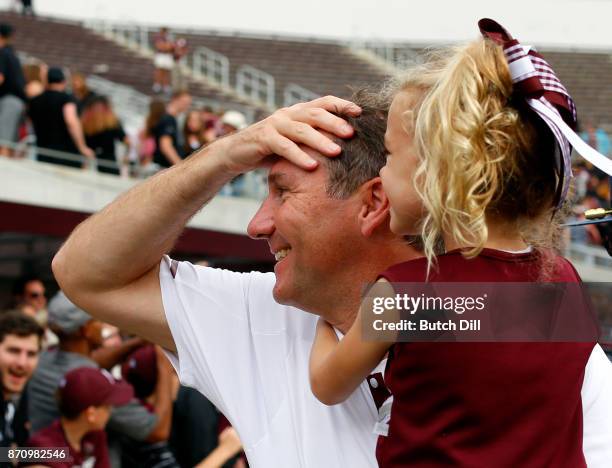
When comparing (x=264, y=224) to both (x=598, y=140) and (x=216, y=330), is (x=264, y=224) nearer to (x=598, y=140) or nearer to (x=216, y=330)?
(x=216, y=330)

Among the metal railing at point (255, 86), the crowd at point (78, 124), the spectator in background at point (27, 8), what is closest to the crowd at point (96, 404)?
the crowd at point (78, 124)

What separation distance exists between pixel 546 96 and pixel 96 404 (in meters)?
2.69

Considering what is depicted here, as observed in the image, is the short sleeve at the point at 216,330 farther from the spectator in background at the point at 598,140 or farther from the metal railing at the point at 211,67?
the metal railing at the point at 211,67

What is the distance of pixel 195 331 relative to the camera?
2307mm

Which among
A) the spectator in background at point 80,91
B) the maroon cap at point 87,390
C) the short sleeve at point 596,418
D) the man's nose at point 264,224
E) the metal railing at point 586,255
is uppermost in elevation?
the man's nose at point 264,224

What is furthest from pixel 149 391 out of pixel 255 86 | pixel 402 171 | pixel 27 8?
pixel 27 8

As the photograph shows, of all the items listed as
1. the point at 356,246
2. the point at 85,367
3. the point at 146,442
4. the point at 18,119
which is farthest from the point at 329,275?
the point at 18,119

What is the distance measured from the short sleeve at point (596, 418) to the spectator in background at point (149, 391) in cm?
281

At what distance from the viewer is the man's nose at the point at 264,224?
2189 millimetres

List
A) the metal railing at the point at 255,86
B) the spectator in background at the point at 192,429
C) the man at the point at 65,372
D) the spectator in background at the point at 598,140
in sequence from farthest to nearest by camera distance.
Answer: the metal railing at the point at 255,86
the spectator in background at the point at 598,140
the spectator in background at the point at 192,429
the man at the point at 65,372

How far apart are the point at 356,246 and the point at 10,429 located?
7.65 feet

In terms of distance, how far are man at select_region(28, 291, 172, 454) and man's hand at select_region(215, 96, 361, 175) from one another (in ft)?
7.34

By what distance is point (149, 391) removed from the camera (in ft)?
15.4

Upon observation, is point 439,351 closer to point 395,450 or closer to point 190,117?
point 395,450
